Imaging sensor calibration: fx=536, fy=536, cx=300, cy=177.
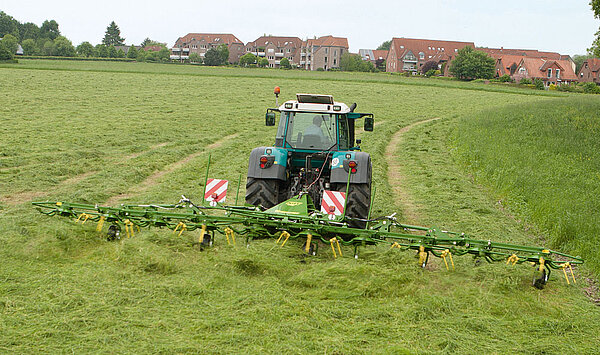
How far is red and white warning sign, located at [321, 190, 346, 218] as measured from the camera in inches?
281

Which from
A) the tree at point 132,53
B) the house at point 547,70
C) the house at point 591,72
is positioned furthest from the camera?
the house at point 591,72

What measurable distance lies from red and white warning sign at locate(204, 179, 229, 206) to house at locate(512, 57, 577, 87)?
269 ft

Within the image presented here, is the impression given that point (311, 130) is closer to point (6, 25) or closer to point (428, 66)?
point (428, 66)

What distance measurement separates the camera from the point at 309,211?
7.43 metres

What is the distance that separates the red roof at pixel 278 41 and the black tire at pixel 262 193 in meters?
106

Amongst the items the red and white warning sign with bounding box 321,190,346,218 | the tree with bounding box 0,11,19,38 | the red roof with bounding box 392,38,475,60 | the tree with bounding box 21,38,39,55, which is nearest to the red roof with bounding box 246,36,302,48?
the red roof with bounding box 392,38,475,60

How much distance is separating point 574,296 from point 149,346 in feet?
15.6

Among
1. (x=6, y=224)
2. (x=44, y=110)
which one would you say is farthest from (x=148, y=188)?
(x=44, y=110)

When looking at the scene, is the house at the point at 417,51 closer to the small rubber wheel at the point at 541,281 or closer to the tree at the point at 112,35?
the tree at the point at 112,35

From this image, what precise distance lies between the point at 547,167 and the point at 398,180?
3.65 metres

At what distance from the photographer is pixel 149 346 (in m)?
4.46

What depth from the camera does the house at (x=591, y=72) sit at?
8974cm

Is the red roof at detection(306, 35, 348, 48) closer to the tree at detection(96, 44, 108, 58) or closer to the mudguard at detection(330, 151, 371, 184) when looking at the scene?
the tree at detection(96, 44, 108, 58)

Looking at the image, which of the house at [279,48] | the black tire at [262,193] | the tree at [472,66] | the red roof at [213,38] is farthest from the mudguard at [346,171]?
the red roof at [213,38]
